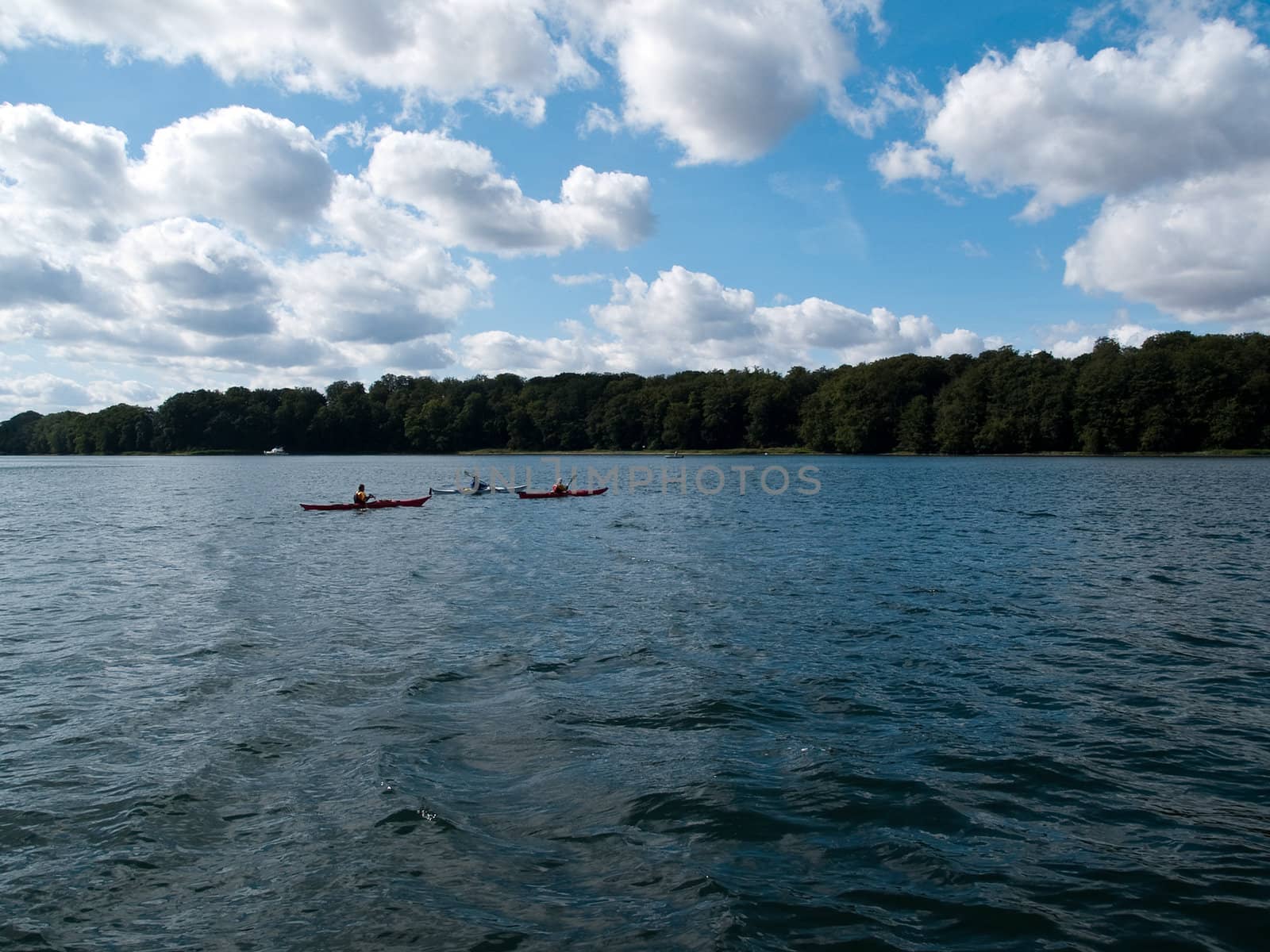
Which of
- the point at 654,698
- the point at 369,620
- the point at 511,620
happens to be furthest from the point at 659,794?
the point at 369,620

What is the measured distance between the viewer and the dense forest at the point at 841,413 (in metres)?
114

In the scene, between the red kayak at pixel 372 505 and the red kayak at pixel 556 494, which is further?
the red kayak at pixel 556 494

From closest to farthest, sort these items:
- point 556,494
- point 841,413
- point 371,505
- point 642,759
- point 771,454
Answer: point 642,759 → point 371,505 → point 556,494 → point 841,413 → point 771,454

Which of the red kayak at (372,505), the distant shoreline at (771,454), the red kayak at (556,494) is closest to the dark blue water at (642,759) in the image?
the red kayak at (372,505)

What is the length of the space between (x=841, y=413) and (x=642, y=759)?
148288 millimetres

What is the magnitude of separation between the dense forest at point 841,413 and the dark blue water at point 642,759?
350 ft

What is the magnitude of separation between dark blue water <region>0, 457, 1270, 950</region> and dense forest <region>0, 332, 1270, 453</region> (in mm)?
106630

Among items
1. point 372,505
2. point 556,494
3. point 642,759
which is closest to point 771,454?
point 556,494

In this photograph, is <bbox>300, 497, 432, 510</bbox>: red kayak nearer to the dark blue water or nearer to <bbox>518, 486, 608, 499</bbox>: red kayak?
<bbox>518, 486, 608, 499</bbox>: red kayak

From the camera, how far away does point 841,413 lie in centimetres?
15300

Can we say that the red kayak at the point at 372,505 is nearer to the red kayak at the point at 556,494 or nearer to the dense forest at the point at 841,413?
the red kayak at the point at 556,494

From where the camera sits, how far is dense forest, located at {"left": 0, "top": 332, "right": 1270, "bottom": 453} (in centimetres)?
11388

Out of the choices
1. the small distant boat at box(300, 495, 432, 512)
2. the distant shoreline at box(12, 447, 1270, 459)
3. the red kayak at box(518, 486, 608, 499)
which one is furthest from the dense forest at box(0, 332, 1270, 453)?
the small distant boat at box(300, 495, 432, 512)

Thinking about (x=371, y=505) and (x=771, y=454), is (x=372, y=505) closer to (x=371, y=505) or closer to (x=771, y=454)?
(x=371, y=505)
